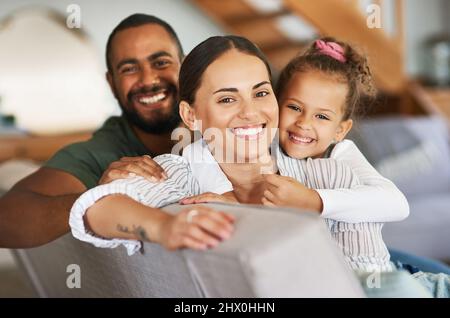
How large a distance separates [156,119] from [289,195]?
1.57 feet

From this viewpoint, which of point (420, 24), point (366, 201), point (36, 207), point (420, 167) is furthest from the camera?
point (420, 24)

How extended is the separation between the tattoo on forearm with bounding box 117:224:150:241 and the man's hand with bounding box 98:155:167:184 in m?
0.13

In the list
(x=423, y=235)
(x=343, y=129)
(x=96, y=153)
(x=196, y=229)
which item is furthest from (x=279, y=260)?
(x=423, y=235)

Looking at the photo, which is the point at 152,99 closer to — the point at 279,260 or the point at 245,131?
the point at 245,131

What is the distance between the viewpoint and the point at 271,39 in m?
4.06

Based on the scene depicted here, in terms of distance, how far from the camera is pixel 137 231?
0.92 meters

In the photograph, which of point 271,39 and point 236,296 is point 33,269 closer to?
point 236,296

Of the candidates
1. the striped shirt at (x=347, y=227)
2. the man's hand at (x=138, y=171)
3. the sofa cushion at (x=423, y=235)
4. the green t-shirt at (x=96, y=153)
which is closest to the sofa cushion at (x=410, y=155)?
the sofa cushion at (x=423, y=235)

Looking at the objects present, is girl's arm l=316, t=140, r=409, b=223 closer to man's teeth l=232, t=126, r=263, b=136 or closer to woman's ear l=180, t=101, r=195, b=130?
man's teeth l=232, t=126, r=263, b=136

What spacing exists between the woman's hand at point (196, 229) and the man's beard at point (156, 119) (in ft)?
1.34

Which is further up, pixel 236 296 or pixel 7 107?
pixel 7 107

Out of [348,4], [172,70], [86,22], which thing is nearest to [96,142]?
[172,70]

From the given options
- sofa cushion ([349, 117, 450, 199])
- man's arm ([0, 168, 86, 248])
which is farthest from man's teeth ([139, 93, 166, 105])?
sofa cushion ([349, 117, 450, 199])
